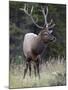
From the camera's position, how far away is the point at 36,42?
8.96 feet

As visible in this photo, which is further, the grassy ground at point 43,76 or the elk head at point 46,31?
the elk head at point 46,31

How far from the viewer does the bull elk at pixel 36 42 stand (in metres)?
2.69

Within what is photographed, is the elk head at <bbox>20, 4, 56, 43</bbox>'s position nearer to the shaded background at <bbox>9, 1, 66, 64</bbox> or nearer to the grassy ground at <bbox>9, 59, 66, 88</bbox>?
the shaded background at <bbox>9, 1, 66, 64</bbox>

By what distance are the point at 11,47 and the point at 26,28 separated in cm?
30

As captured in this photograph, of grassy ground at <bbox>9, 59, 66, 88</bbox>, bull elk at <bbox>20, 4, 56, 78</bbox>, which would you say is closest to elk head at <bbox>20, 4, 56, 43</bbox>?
bull elk at <bbox>20, 4, 56, 78</bbox>

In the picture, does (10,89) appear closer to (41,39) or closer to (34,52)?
(34,52)

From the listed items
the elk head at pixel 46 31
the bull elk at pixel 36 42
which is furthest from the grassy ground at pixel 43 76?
the elk head at pixel 46 31

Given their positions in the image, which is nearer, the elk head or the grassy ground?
the grassy ground

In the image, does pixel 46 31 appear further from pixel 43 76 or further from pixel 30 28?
pixel 43 76

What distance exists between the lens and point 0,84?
8.49 ft

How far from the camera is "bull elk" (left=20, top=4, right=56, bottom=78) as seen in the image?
269 centimetres

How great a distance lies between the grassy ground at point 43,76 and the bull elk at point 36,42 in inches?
3.0

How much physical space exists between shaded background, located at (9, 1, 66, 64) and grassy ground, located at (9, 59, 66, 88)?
0.10 metres

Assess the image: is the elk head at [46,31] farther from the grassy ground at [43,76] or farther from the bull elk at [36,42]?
the grassy ground at [43,76]
